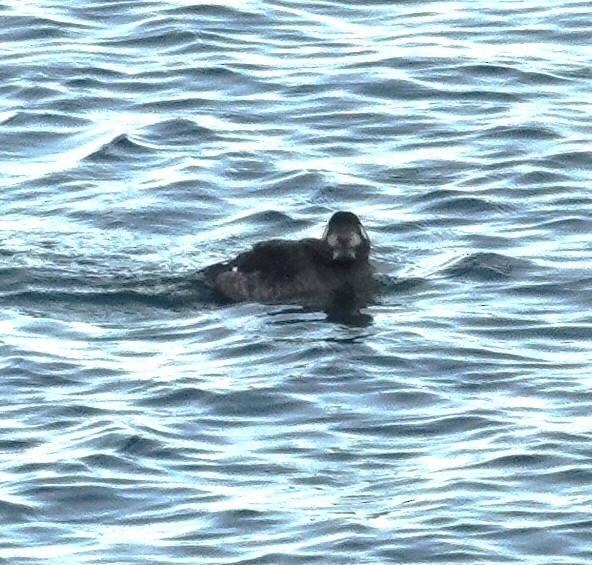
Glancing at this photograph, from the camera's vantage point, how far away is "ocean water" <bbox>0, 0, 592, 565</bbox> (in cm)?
1530

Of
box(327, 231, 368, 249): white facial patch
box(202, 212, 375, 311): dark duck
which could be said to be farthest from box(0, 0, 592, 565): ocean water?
box(327, 231, 368, 249): white facial patch

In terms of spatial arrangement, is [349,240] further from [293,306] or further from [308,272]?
[293,306]

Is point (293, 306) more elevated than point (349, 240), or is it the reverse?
point (349, 240)

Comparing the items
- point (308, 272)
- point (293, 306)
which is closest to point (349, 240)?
point (308, 272)

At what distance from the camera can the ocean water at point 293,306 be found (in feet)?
50.2

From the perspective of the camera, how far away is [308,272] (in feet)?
65.6

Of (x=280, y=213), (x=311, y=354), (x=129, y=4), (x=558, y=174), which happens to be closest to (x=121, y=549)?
(x=311, y=354)

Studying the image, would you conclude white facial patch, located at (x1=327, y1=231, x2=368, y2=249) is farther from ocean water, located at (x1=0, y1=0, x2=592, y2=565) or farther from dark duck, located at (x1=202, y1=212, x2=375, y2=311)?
ocean water, located at (x1=0, y1=0, x2=592, y2=565)

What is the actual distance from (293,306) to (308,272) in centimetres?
38

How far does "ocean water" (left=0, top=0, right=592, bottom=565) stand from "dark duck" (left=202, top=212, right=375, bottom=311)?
0.71ft

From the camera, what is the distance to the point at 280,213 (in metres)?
22.0

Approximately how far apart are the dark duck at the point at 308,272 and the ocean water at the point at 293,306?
22 cm

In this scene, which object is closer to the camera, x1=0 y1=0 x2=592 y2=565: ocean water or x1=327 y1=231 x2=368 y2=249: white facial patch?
x1=0 y1=0 x2=592 y2=565: ocean water

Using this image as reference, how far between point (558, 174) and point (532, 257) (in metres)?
2.51
